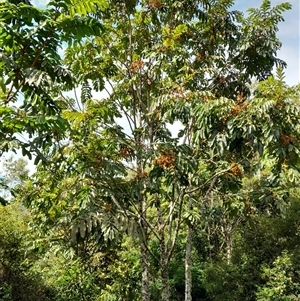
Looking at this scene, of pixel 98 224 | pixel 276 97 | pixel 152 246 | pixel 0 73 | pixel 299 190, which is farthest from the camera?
pixel 152 246

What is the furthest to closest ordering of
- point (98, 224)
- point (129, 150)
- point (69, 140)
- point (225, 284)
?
point (225, 284)
point (129, 150)
point (69, 140)
point (98, 224)

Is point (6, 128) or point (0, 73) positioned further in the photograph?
point (0, 73)

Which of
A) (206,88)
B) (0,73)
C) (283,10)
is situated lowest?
(0,73)

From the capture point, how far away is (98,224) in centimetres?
455

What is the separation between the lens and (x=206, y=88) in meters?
6.23

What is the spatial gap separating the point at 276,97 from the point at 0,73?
3.01 metres

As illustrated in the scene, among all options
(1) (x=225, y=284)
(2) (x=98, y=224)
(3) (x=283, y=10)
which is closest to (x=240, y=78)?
(3) (x=283, y=10)

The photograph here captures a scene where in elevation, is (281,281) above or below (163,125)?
below

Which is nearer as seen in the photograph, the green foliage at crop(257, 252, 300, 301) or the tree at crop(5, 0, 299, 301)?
the tree at crop(5, 0, 299, 301)

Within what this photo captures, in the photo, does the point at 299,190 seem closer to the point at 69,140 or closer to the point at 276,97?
the point at 276,97

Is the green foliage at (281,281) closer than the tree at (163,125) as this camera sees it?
No

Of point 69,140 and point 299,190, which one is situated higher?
point 299,190

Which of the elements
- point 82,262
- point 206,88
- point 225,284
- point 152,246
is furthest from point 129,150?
point 152,246

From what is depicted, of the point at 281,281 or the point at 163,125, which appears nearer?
the point at 163,125
